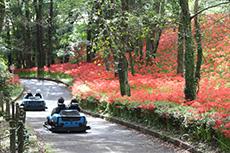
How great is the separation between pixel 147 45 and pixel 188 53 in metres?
22.3

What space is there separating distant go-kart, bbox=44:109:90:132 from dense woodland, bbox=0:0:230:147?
2479mm

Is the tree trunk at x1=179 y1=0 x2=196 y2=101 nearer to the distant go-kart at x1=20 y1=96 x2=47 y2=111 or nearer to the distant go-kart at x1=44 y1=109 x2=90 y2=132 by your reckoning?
the distant go-kart at x1=44 y1=109 x2=90 y2=132

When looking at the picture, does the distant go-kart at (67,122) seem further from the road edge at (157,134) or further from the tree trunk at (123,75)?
the tree trunk at (123,75)

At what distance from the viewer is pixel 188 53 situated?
16469 mm

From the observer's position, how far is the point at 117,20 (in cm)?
1579

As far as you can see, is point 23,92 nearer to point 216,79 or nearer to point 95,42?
point 216,79

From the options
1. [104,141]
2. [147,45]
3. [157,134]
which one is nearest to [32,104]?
[104,141]

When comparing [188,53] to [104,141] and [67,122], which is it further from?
[67,122]

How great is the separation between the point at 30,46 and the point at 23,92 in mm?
22839

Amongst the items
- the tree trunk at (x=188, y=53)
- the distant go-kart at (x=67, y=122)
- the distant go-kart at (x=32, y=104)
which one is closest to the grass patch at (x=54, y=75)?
the distant go-kart at (x=32, y=104)

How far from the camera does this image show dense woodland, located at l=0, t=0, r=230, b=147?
15.9 metres

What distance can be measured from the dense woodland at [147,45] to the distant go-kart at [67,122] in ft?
Result: 8.13

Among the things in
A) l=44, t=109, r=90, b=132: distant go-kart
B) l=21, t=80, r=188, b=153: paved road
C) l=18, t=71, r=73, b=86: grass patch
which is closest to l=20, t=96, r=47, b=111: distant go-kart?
l=21, t=80, r=188, b=153: paved road

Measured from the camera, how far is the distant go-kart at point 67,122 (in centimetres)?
1712
